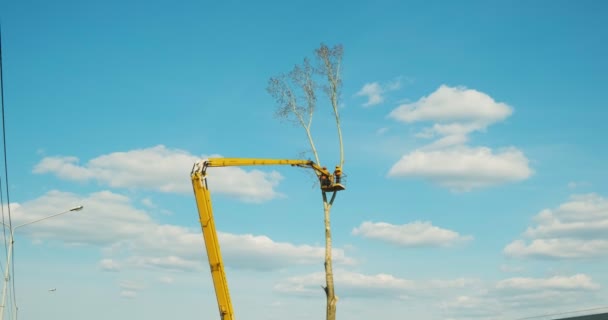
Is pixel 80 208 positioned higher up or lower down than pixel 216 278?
higher up

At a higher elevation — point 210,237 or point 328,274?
point 210,237

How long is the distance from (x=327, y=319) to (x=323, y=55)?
15.9 m

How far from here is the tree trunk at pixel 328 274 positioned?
27719 millimetres

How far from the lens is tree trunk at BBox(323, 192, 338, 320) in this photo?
27719mm

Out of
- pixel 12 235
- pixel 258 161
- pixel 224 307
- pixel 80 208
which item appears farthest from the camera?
pixel 12 235

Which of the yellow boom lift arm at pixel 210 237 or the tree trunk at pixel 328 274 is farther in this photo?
the tree trunk at pixel 328 274

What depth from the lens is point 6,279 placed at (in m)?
33.4

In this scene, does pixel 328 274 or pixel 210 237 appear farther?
pixel 328 274

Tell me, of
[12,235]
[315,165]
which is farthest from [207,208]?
[12,235]

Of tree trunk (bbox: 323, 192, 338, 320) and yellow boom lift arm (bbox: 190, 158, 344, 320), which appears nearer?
yellow boom lift arm (bbox: 190, 158, 344, 320)

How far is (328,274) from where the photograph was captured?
28.6 meters

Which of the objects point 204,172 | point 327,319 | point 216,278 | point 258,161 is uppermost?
point 258,161

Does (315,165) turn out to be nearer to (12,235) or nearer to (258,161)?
(258,161)

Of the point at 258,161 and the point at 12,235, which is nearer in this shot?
the point at 258,161
